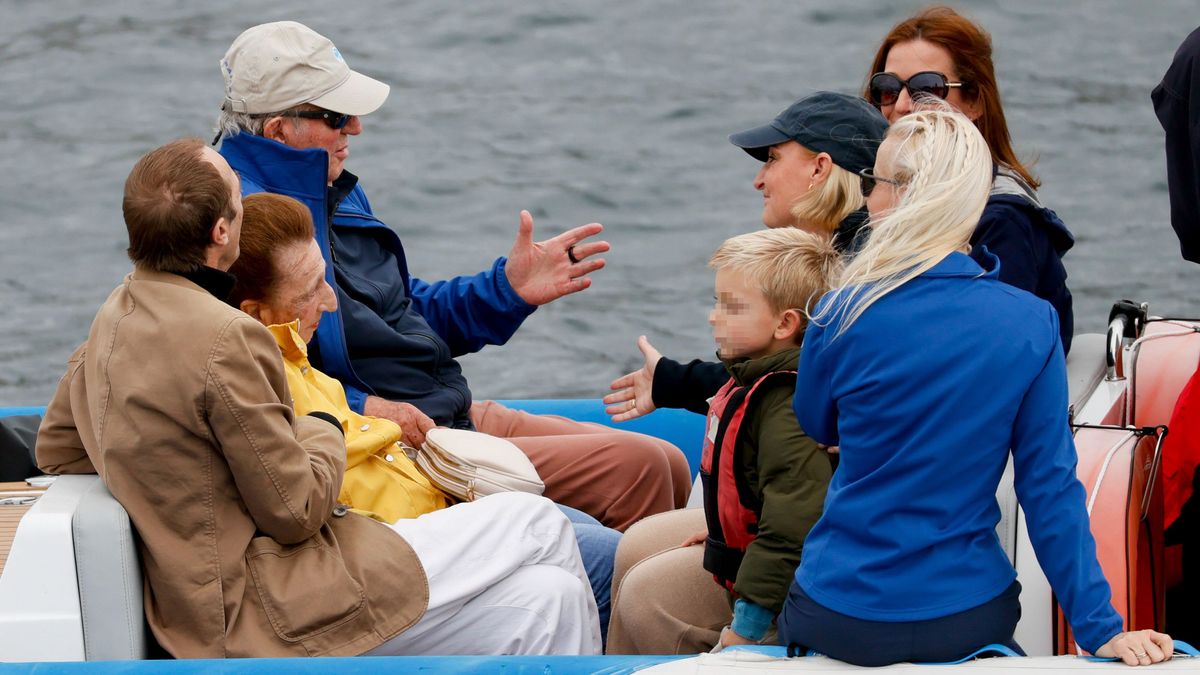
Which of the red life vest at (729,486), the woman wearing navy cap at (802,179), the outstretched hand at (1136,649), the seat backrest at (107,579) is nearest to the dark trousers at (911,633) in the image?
the outstretched hand at (1136,649)

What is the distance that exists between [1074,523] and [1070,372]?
0.99 metres

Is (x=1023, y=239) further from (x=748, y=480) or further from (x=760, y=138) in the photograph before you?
(x=748, y=480)

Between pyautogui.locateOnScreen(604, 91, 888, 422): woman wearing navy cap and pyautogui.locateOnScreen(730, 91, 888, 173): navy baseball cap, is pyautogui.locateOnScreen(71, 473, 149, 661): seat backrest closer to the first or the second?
pyautogui.locateOnScreen(604, 91, 888, 422): woman wearing navy cap

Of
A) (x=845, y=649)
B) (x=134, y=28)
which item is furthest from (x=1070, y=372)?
(x=134, y=28)

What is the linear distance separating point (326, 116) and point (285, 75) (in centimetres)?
11

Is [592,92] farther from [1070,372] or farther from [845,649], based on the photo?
[845,649]

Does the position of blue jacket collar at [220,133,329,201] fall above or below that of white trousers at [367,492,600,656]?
above

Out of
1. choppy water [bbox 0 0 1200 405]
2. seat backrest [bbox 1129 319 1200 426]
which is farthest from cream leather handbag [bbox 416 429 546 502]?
choppy water [bbox 0 0 1200 405]

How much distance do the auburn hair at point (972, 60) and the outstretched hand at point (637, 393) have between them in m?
0.73

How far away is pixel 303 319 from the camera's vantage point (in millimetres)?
2730

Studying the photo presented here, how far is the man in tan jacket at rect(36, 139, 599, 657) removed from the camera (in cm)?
223

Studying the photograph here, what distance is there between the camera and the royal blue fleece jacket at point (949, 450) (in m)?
2.01

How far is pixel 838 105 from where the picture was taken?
2.92 meters

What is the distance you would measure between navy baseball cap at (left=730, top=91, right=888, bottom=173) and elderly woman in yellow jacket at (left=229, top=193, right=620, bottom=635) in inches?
30.3
